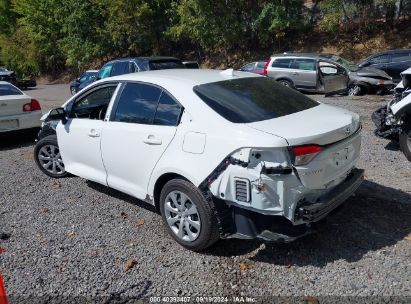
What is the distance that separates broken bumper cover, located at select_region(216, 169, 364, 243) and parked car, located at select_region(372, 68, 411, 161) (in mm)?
3043

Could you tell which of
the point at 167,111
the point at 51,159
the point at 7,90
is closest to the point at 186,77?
the point at 167,111

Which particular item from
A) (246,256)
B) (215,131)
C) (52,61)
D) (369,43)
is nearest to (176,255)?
(246,256)

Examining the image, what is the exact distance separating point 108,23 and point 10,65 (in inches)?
728

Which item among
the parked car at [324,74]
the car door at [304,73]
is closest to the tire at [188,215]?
the parked car at [324,74]

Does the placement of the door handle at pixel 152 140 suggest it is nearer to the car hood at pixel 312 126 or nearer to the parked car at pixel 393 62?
the car hood at pixel 312 126

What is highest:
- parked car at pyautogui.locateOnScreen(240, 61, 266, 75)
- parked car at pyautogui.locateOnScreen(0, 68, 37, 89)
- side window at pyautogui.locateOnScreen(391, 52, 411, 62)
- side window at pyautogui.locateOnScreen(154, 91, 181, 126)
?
side window at pyautogui.locateOnScreen(154, 91, 181, 126)

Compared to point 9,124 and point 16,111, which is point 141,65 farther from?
point 9,124

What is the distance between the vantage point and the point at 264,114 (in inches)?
146

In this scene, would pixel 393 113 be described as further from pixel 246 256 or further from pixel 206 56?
pixel 206 56

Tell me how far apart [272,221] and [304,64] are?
38.7 ft

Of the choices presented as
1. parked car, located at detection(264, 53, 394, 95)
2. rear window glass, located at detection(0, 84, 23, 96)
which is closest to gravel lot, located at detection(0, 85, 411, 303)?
rear window glass, located at detection(0, 84, 23, 96)

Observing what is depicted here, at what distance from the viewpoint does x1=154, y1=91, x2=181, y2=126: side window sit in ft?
12.9

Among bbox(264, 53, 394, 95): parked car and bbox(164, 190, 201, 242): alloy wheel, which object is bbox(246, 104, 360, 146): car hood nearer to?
bbox(164, 190, 201, 242): alloy wheel

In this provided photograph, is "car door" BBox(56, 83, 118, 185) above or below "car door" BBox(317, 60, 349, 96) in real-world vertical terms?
→ above
